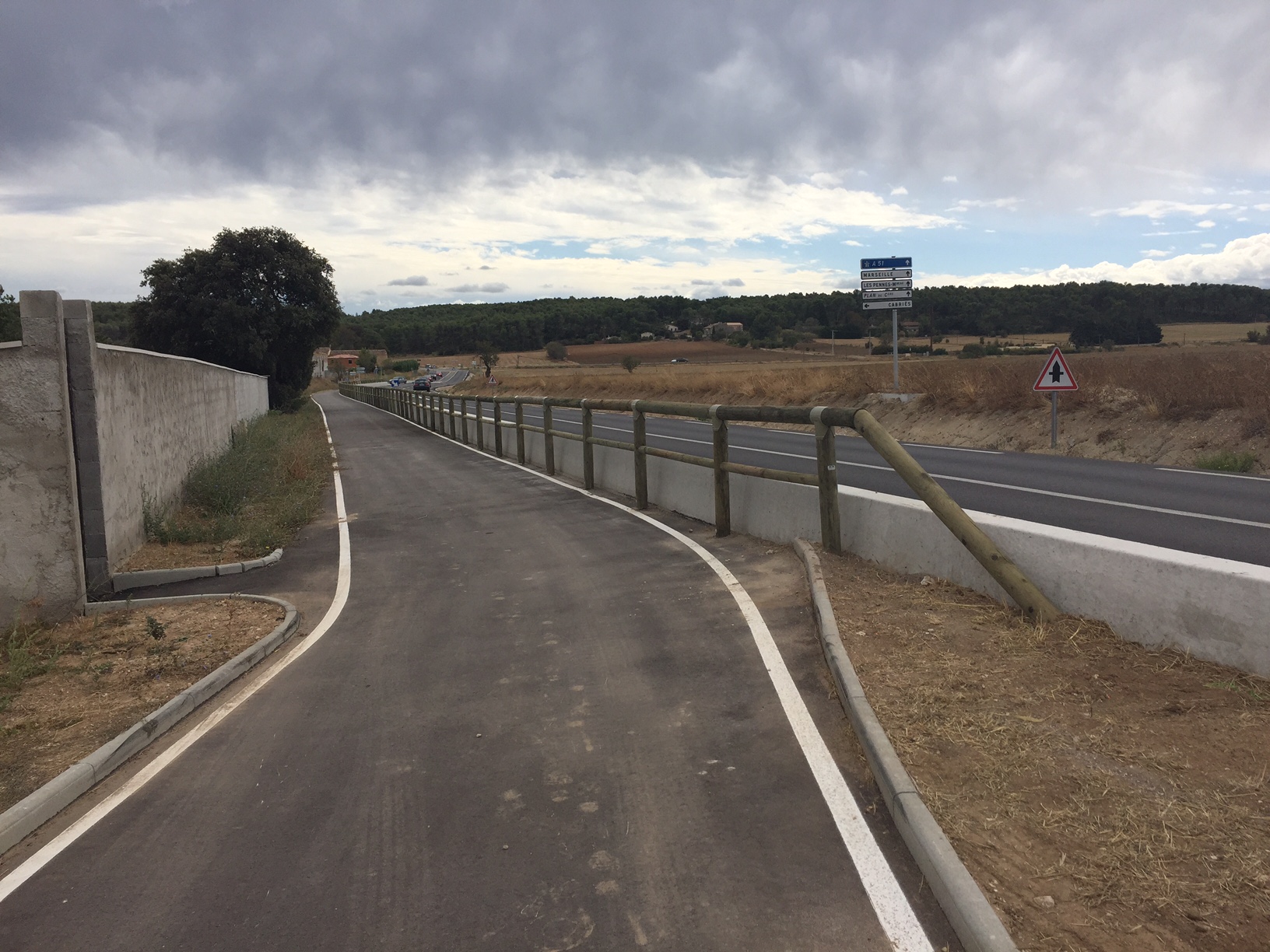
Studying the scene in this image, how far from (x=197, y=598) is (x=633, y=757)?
5551mm

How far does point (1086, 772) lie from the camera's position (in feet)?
12.9

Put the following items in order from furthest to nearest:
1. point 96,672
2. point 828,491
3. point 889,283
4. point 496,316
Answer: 1. point 496,316
2. point 889,283
3. point 828,491
4. point 96,672

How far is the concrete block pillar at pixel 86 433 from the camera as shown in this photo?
851 centimetres

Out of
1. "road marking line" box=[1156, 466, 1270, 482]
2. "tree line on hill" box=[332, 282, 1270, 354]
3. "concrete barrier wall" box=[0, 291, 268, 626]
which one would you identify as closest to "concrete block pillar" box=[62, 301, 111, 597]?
"concrete barrier wall" box=[0, 291, 268, 626]

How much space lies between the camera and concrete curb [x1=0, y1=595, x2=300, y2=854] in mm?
4215

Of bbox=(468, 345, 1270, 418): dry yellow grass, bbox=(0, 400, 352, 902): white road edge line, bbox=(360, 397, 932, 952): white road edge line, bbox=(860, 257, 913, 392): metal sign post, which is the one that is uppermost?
bbox=(860, 257, 913, 392): metal sign post

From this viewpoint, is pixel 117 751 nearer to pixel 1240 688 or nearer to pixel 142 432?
pixel 1240 688

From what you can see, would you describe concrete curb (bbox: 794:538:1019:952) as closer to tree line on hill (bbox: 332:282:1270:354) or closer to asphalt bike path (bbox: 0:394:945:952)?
asphalt bike path (bbox: 0:394:945:952)

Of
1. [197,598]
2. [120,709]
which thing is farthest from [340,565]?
[120,709]

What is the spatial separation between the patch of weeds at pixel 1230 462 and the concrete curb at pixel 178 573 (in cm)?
1543

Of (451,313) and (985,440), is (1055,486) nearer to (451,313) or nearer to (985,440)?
(985,440)

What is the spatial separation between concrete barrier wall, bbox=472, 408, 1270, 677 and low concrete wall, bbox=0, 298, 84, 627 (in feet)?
21.0

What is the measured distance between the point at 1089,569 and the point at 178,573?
836 centimetres

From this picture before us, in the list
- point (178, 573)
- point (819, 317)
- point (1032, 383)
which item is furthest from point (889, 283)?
point (819, 317)
